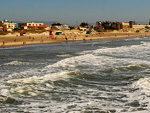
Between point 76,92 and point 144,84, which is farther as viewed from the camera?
point 144,84

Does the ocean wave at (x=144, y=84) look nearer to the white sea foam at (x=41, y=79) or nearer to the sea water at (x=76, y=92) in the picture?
the sea water at (x=76, y=92)

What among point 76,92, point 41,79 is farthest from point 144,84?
point 41,79

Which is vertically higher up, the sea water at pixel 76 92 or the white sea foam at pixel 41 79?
the white sea foam at pixel 41 79

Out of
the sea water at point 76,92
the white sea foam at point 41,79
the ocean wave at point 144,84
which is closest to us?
the sea water at point 76,92

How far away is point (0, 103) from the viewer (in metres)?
9.99

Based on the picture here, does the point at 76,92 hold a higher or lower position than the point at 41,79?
lower

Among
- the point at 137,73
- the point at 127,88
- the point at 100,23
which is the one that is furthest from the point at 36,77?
the point at 100,23

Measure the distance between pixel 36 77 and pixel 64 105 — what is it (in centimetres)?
578

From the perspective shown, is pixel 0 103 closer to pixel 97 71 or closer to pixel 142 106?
pixel 142 106

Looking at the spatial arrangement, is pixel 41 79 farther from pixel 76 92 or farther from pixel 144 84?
pixel 144 84

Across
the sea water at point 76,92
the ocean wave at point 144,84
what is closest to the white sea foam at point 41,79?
the sea water at point 76,92

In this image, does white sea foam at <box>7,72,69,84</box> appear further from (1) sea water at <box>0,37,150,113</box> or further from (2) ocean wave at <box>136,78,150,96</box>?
(2) ocean wave at <box>136,78,150,96</box>

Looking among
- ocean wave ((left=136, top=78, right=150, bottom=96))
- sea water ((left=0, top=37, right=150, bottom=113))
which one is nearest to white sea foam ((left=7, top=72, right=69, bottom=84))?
sea water ((left=0, top=37, right=150, bottom=113))

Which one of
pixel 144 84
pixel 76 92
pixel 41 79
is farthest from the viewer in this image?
pixel 41 79
